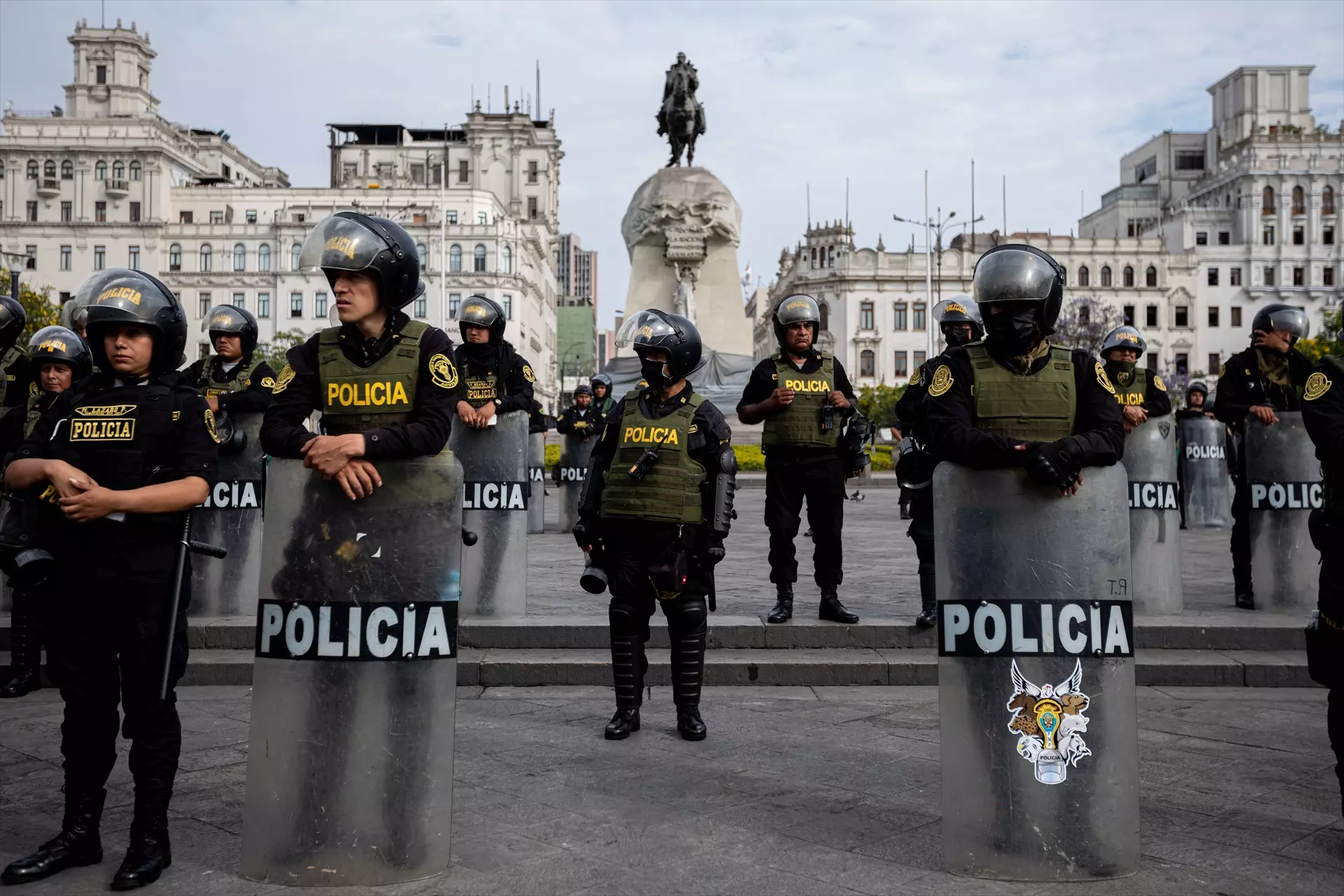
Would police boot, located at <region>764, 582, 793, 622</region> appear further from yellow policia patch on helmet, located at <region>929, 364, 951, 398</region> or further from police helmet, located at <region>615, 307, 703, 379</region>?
yellow policia patch on helmet, located at <region>929, 364, 951, 398</region>

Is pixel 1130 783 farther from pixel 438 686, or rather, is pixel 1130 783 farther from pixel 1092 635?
pixel 438 686

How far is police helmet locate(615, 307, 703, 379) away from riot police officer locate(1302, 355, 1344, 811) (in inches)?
114

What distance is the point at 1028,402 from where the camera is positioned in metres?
4.49

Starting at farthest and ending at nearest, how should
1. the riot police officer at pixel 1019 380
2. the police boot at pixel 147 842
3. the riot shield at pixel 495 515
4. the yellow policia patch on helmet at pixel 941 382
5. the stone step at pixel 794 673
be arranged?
the riot shield at pixel 495 515 → the stone step at pixel 794 673 → the yellow policia patch on helmet at pixel 941 382 → the riot police officer at pixel 1019 380 → the police boot at pixel 147 842

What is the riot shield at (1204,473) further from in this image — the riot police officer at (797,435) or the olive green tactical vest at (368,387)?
the olive green tactical vest at (368,387)

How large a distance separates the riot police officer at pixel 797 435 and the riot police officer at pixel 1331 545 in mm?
3903

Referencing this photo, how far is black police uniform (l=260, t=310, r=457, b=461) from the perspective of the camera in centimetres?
432

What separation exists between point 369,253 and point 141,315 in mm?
836

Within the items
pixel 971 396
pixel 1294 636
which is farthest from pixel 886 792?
pixel 1294 636

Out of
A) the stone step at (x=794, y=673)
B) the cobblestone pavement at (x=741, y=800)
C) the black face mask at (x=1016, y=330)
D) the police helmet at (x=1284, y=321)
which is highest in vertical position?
the police helmet at (x=1284, y=321)

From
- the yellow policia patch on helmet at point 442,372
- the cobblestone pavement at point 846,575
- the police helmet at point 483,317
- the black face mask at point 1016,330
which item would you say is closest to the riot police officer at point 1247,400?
the cobblestone pavement at point 846,575

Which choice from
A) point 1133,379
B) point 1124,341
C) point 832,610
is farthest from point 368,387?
point 1124,341

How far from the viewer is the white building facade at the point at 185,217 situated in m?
91.2

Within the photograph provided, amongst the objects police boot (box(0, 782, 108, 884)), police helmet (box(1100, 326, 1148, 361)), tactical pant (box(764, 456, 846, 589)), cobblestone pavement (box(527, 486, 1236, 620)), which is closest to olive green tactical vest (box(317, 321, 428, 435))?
police boot (box(0, 782, 108, 884))
